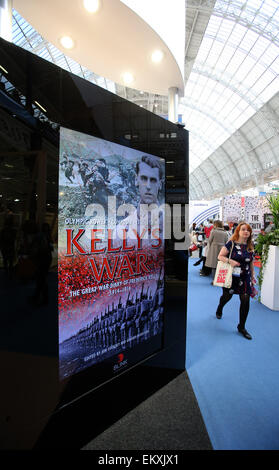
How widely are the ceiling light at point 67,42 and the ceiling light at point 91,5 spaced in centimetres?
47

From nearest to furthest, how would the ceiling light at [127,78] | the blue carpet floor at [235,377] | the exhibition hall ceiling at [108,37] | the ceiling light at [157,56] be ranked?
the exhibition hall ceiling at [108,37] → the blue carpet floor at [235,377] → the ceiling light at [157,56] → the ceiling light at [127,78]

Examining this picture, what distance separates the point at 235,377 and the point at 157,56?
3053 mm

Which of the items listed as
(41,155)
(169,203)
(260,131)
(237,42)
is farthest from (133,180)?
(260,131)

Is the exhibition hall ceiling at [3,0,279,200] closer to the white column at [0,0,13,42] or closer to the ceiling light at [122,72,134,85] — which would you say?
the ceiling light at [122,72,134,85]

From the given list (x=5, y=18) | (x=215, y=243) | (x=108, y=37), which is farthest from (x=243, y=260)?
(x=5, y=18)

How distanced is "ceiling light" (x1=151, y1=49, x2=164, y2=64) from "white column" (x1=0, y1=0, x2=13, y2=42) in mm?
1021

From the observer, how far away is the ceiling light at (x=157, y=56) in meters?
1.96

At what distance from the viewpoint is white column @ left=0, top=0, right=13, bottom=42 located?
1.49m

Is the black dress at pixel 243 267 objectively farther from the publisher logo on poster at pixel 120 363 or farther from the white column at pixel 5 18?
the white column at pixel 5 18

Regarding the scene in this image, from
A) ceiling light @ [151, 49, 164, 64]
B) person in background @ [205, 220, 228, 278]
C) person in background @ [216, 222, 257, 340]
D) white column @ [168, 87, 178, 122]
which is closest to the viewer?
ceiling light @ [151, 49, 164, 64]

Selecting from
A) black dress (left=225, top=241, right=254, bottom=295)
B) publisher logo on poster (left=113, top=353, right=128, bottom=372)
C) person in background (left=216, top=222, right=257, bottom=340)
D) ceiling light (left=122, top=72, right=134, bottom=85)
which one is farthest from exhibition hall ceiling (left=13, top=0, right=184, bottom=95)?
publisher logo on poster (left=113, top=353, right=128, bottom=372)

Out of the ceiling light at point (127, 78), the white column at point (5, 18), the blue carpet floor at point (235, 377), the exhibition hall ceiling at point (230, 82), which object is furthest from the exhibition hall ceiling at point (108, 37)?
the exhibition hall ceiling at point (230, 82)

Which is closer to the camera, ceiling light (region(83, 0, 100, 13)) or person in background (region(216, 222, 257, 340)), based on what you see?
ceiling light (region(83, 0, 100, 13))

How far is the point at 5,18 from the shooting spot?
4.97 ft
